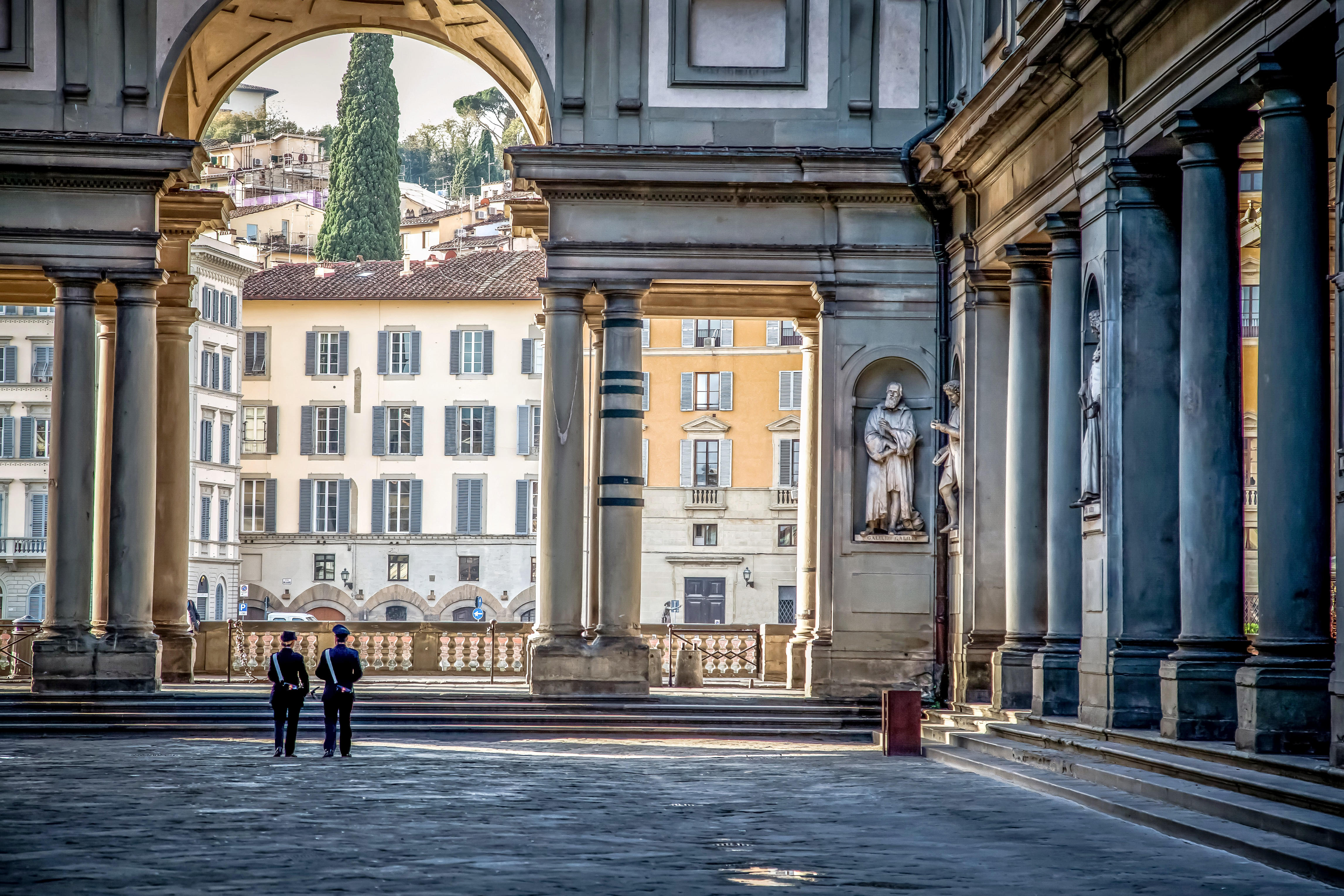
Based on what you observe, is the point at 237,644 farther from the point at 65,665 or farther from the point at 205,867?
the point at 205,867

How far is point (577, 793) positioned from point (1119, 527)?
A: 6.33 metres

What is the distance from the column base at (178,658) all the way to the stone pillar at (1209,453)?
1710 cm

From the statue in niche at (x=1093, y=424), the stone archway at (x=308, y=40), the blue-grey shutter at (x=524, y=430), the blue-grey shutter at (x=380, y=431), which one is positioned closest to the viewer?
the statue in niche at (x=1093, y=424)

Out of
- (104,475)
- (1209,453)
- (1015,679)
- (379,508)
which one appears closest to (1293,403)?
(1209,453)

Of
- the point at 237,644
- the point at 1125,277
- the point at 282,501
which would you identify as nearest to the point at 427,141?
the point at 282,501

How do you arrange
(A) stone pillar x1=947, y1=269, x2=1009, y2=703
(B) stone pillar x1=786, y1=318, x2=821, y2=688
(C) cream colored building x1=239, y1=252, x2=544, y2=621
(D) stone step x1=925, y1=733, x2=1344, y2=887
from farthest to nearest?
(C) cream colored building x1=239, y1=252, x2=544, y2=621, (B) stone pillar x1=786, y1=318, x2=821, y2=688, (A) stone pillar x1=947, y1=269, x2=1009, y2=703, (D) stone step x1=925, y1=733, x2=1344, y2=887

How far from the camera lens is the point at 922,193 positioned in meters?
27.4

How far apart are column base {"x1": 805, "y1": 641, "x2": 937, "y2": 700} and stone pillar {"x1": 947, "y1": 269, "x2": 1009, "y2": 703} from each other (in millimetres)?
974

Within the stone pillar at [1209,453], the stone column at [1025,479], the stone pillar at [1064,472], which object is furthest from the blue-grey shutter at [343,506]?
the stone pillar at [1209,453]

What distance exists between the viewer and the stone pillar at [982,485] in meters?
25.2

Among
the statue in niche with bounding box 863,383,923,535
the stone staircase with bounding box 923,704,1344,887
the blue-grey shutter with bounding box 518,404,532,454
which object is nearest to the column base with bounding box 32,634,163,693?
the statue in niche with bounding box 863,383,923,535

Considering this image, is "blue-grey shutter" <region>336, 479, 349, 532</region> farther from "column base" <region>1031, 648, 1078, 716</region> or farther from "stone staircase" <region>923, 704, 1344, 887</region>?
"column base" <region>1031, 648, 1078, 716</region>

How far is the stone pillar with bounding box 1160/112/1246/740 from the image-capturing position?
1744 cm

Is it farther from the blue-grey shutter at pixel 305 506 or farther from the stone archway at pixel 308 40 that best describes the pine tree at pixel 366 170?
the stone archway at pixel 308 40
